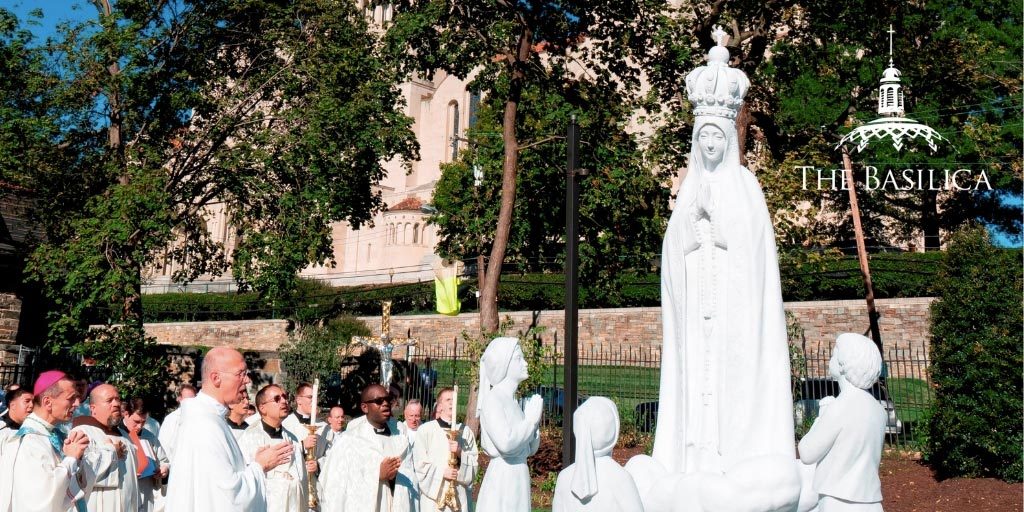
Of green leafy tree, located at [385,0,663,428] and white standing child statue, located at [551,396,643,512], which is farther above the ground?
green leafy tree, located at [385,0,663,428]

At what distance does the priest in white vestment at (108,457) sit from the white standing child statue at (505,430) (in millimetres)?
2965

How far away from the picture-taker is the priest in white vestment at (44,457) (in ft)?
20.6

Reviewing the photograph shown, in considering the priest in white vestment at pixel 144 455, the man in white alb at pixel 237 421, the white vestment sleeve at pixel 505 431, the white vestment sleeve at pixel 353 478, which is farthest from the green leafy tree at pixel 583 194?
the white vestment sleeve at pixel 505 431

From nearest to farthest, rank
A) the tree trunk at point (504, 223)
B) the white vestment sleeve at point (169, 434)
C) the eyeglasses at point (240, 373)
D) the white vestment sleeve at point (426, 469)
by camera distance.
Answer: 1. the eyeglasses at point (240, 373)
2. the white vestment sleeve at point (426, 469)
3. the white vestment sleeve at point (169, 434)
4. the tree trunk at point (504, 223)

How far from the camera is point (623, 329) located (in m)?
36.2

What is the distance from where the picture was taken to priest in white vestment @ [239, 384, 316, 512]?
23.1ft

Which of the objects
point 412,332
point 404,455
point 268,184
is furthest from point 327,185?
point 412,332

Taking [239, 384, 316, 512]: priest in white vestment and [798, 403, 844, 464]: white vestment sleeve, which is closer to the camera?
[798, 403, 844, 464]: white vestment sleeve

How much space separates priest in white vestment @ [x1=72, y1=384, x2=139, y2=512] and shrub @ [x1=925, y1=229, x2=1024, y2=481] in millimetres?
11630

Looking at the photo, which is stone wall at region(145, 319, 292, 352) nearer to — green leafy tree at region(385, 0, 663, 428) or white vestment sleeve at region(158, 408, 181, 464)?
green leafy tree at region(385, 0, 663, 428)

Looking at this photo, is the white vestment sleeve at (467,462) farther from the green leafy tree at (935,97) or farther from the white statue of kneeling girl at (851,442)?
the green leafy tree at (935,97)

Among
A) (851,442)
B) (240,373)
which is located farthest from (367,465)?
(851,442)

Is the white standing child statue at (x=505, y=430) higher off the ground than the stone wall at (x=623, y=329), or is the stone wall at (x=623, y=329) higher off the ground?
the stone wall at (x=623, y=329)

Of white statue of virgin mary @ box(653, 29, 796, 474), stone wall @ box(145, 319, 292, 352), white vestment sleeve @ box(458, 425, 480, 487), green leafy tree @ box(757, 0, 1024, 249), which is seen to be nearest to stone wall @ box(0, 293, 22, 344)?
white vestment sleeve @ box(458, 425, 480, 487)
